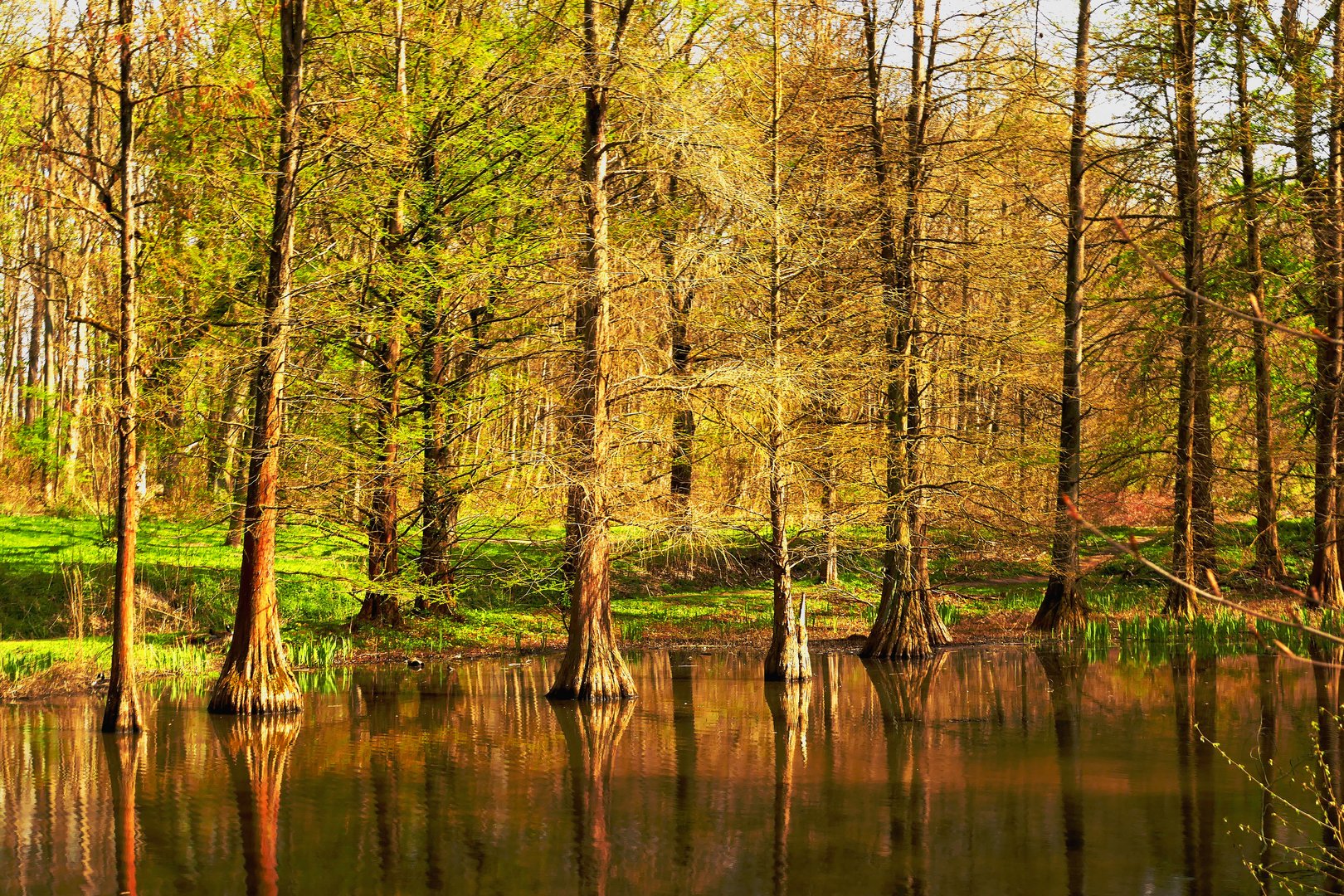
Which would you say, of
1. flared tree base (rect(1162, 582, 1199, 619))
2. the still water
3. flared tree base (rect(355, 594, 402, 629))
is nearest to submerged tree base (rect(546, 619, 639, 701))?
the still water

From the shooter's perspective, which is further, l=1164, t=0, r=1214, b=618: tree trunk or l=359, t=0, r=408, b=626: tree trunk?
l=1164, t=0, r=1214, b=618: tree trunk

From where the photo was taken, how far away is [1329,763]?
11.0 metres

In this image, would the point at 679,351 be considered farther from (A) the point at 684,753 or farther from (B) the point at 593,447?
(A) the point at 684,753

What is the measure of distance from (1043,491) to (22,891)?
70.3 feet

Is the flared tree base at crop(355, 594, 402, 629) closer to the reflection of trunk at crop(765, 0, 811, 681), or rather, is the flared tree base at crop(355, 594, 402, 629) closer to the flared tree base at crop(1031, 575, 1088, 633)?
the reflection of trunk at crop(765, 0, 811, 681)

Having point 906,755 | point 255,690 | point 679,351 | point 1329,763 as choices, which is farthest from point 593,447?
point 679,351

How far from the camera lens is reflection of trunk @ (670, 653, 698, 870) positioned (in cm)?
894

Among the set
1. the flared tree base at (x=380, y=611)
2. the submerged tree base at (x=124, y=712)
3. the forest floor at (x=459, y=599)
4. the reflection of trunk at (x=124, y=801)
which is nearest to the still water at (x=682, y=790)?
the reflection of trunk at (x=124, y=801)

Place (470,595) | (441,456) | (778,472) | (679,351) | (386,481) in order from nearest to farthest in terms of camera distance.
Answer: (778,472), (386,481), (441,456), (470,595), (679,351)

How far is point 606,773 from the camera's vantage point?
11516 millimetres

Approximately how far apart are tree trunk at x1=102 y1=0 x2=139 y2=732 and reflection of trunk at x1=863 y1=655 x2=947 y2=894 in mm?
7976

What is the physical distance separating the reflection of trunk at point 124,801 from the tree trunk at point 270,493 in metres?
1.64

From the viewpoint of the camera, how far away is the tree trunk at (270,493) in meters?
14.4

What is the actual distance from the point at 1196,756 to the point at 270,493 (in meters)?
10.7
